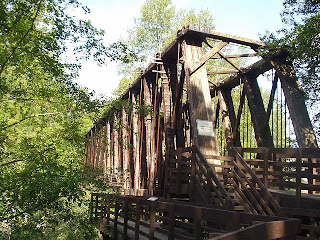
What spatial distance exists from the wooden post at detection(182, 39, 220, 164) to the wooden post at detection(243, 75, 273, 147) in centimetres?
319

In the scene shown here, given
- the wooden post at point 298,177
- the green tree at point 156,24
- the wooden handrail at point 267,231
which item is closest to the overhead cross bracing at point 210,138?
the wooden post at point 298,177

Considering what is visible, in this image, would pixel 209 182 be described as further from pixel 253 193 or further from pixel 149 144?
pixel 149 144

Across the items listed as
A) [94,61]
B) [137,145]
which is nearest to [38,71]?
[94,61]

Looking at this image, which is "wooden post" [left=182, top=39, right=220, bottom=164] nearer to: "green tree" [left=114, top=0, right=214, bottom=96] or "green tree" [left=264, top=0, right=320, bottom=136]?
"green tree" [left=264, top=0, right=320, bottom=136]

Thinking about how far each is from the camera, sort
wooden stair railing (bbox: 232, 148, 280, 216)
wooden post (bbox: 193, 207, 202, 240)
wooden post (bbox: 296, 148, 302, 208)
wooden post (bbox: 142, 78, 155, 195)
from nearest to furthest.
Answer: wooden post (bbox: 193, 207, 202, 240) → wooden post (bbox: 296, 148, 302, 208) → wooden stair railing (bbox: 232, 148, 280, 216) → wooden post (bbox: 142, 78, 155, 195)

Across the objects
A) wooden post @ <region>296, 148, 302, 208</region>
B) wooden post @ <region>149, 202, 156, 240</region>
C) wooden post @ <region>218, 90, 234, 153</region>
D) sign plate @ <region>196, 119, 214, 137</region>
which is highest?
wooden post @ <region>218, 90, 234, 153</region>

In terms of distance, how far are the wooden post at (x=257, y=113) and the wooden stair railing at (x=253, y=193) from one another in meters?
3.74

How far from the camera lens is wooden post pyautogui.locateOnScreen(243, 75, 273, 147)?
1218cm

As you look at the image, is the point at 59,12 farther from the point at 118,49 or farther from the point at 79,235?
the point at 79,235

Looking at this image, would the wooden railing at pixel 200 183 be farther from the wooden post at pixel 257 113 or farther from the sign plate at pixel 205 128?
the wooden post at pixel 257 113

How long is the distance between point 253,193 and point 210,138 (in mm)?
1833

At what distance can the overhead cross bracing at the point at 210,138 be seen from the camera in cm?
764

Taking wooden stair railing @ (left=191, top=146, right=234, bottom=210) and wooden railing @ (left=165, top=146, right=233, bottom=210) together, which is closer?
wooden stair railing @ (left=191, top=146, right=234, bottom=210)

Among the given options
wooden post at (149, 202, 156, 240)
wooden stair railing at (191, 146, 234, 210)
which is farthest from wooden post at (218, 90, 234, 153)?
wooden post at (149, 202, 156, 240)
